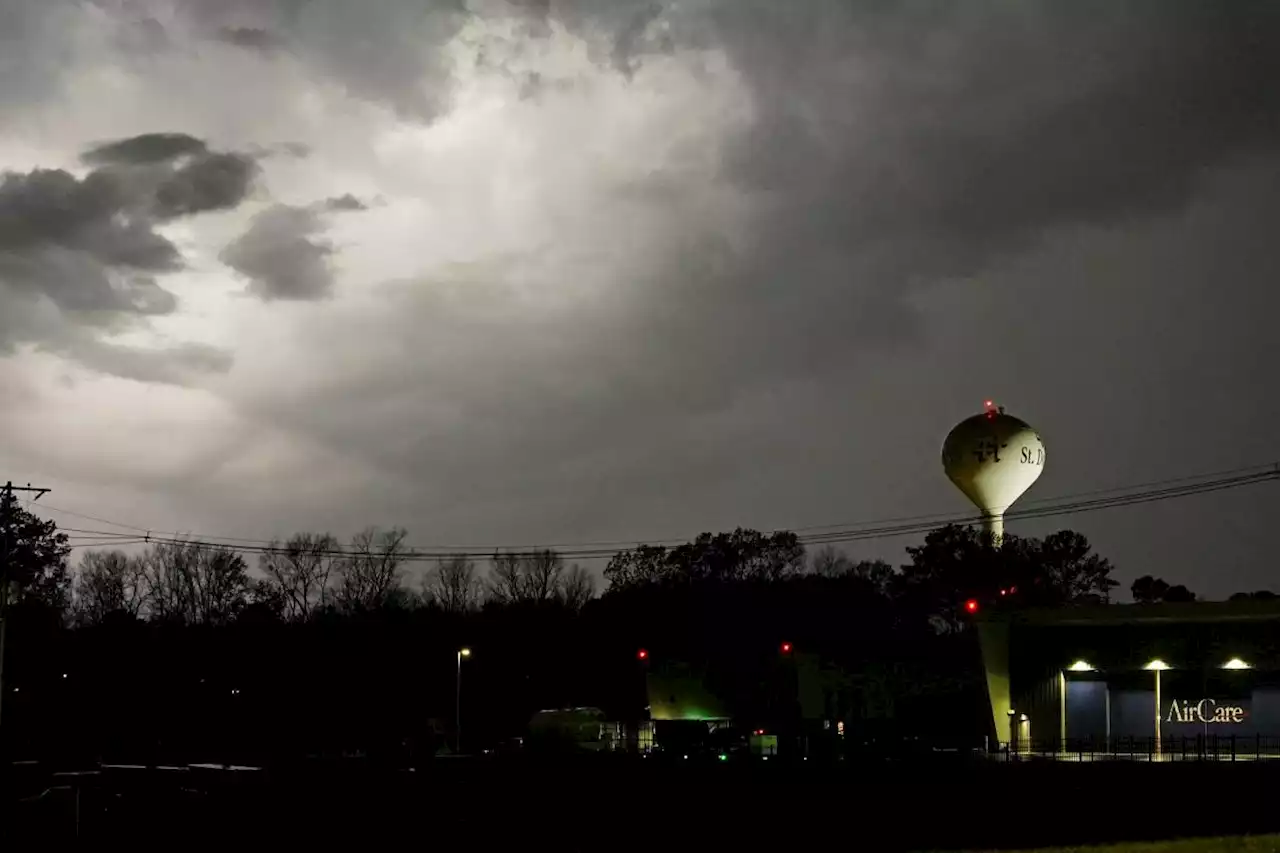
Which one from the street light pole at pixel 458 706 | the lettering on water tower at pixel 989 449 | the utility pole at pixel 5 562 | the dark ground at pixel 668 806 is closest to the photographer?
the dark ground at pixel 668 806

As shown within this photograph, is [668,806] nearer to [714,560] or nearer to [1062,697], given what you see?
[1062,697]

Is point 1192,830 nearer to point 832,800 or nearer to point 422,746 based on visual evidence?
point 832,800

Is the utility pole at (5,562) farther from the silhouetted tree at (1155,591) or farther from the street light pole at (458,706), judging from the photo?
the silhouetted tree at (1155,591)

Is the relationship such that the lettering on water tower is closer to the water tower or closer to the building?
the water tower

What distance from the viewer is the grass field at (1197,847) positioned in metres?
28.1

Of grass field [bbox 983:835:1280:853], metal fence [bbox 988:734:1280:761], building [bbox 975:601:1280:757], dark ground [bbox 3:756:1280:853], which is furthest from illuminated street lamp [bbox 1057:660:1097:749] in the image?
grass field [bbox 983:835:1280:853]

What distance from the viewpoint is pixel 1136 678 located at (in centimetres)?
7738

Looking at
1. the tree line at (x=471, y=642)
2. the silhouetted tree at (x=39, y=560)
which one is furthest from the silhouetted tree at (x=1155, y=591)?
the silhouetted tree at (x=39, y=560)

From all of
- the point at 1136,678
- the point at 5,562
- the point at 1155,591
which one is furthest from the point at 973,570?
the point at 5,562

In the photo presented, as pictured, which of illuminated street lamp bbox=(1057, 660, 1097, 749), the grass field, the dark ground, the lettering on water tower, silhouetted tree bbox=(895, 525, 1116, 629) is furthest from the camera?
silhouetted tree bbox=(895, 525, 1116, 629)

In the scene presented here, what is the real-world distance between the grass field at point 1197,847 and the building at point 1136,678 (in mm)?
38171

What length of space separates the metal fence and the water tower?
2751cm

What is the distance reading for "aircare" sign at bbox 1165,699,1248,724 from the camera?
72.6 metres

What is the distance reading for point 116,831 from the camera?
111ft
